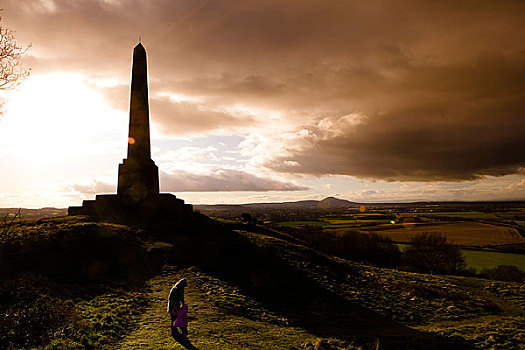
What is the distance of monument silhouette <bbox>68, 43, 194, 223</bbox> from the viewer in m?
28.7

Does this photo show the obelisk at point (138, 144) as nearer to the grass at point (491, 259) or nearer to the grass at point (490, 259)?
the grass at point (490, 259)

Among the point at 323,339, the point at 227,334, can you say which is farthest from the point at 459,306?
the point at 227,334

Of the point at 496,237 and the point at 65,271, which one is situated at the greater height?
the point at 65,271

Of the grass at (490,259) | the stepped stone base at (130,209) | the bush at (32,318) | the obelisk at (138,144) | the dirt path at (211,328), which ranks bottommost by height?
the grass at (490,259)

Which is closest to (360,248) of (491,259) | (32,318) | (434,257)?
(434,257)

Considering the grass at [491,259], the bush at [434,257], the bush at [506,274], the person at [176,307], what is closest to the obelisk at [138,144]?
the person at [176,307]

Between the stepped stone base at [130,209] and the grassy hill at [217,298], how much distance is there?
2737 millimetres

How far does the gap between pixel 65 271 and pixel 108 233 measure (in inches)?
245

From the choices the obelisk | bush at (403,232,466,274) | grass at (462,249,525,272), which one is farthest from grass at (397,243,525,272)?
the obelisk

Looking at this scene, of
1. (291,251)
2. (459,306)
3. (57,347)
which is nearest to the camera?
(57,347)

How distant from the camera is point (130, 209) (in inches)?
1138

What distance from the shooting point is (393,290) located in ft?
68.9

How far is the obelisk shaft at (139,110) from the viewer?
28984 mm

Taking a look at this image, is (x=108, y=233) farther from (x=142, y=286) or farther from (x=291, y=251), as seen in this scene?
(x=291, y=251)
